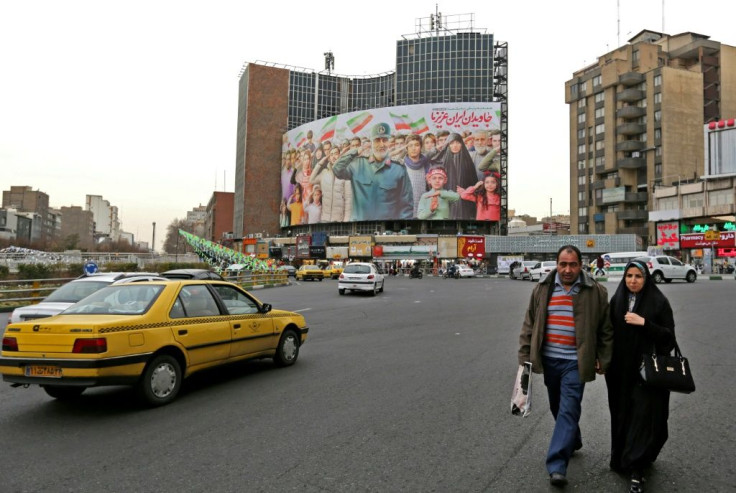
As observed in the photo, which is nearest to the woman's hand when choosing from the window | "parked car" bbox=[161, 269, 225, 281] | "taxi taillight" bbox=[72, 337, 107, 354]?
"taxi taillight" bbox=[72, 337, 107, 354]

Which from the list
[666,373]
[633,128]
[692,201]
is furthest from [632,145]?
[666,373]

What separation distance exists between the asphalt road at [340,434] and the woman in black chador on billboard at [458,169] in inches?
2909

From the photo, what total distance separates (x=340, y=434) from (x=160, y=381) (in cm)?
221

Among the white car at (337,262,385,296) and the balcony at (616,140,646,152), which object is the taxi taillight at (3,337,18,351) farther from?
the balcony at (616,140,646,152)

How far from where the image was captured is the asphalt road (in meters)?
3.69

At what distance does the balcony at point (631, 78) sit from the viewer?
74.8 meters

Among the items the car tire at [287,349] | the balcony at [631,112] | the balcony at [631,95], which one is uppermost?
the balcony at [631,95]

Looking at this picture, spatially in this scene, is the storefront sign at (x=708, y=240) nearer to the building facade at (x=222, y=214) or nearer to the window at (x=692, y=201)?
the window at (x=692, y=201)

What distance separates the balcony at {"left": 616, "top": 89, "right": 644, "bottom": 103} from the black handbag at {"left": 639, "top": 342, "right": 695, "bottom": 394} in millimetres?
83122

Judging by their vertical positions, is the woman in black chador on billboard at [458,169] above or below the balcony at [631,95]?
below

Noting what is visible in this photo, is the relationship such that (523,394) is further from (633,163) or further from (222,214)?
(222,214)

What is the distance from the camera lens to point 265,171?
348ft

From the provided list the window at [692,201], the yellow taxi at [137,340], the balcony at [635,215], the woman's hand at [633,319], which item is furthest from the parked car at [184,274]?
the balcony at [635,215]

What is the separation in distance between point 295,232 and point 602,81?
58.1 meters
